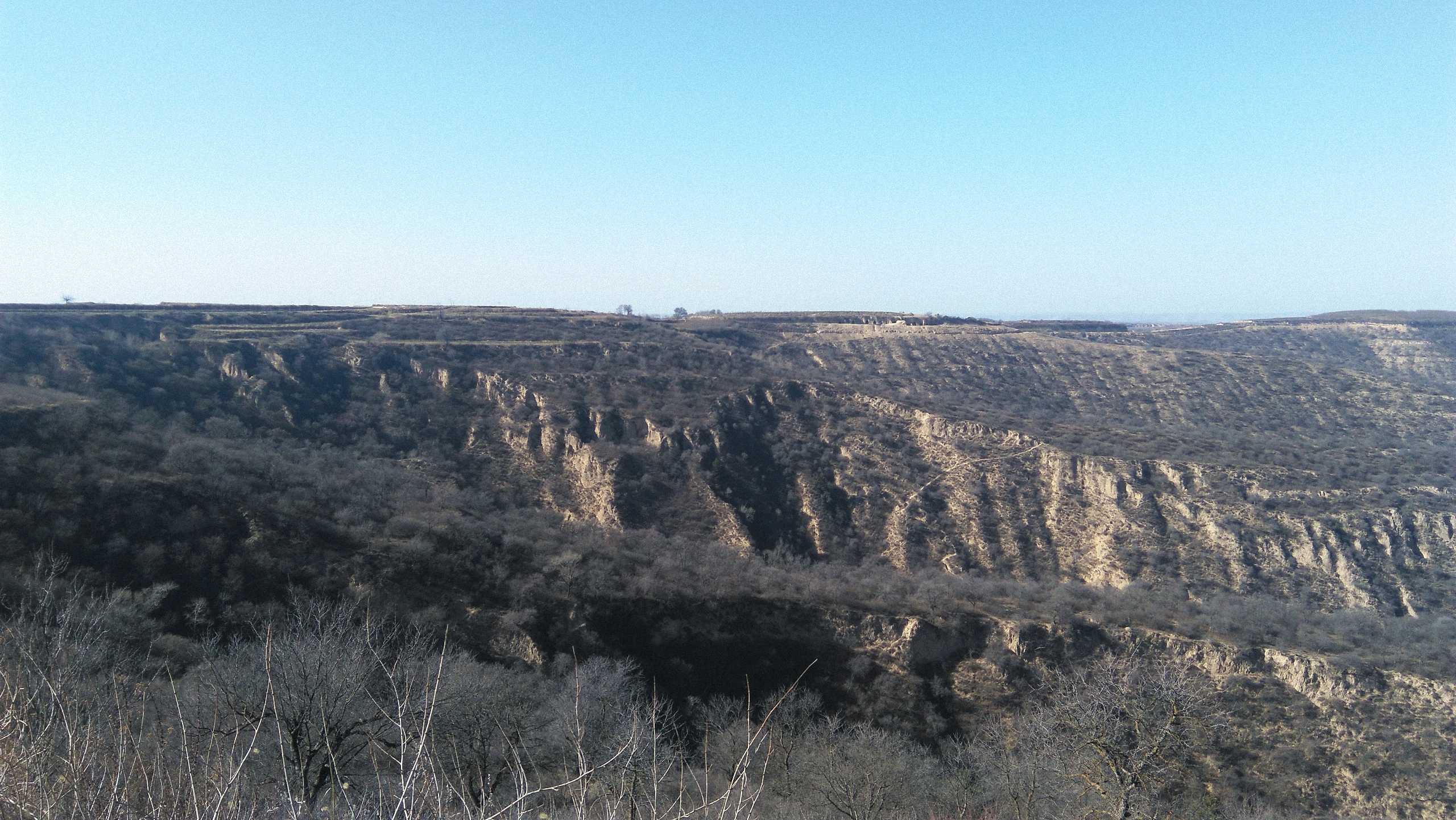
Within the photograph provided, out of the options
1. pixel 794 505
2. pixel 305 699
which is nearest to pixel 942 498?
A: pixel 794 505

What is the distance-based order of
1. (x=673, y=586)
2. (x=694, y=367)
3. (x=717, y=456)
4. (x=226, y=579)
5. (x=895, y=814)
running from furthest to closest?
(x=694, y=367) → (x=717, y=456) → (x=673, y=586) → (x=226, y=579) → (x=895, y=814)

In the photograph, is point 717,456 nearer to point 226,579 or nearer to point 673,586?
point 673,586

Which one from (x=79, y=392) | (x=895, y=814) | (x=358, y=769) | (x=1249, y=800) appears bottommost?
(x=1249, y=800)

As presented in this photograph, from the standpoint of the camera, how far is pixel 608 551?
26.6 meters

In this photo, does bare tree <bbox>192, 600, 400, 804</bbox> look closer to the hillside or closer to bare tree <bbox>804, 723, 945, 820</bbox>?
the hillside

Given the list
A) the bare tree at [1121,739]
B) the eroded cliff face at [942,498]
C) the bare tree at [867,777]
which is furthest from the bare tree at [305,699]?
the eroded cliff face at [942,498]

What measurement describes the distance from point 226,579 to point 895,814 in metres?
18.5

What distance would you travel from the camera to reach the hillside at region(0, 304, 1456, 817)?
66.3ft

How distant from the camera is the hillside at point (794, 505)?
2022 centimetres

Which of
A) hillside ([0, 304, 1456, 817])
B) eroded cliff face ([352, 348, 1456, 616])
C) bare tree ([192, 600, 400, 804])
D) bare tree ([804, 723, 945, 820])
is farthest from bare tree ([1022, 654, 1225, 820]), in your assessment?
eroded cliff face ([352, 348, 1456, 616])

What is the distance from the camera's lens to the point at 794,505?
3706 centimetres

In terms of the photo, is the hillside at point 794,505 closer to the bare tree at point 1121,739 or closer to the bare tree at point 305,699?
the bare tree at point 1121,739

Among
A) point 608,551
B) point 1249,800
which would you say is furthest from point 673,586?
point 1249,800

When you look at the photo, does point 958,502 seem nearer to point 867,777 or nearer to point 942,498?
point 942,498
